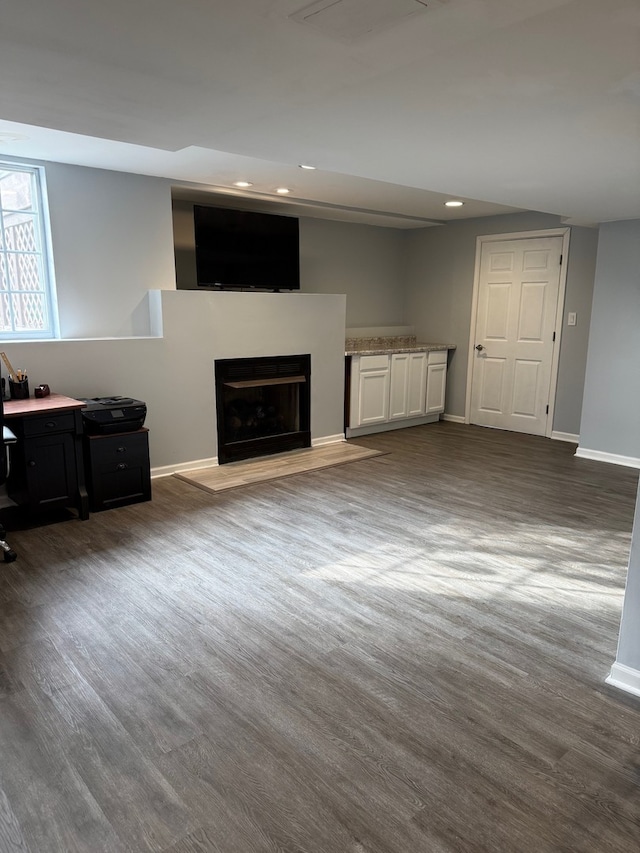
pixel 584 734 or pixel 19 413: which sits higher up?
pixel 19 413

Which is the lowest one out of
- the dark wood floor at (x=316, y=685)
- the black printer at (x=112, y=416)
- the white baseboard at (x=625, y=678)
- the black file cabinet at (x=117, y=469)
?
the dark wood floor at (x=316, y=685)

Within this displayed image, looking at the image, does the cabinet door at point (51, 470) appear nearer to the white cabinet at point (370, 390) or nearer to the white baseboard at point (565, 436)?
the white cabinet at point (370, 390)

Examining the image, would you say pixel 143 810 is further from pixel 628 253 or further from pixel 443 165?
pixel 628 253

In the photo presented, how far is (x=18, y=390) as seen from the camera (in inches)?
152

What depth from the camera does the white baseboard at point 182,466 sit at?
479 centimetres

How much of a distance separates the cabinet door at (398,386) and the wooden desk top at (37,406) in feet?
11.6

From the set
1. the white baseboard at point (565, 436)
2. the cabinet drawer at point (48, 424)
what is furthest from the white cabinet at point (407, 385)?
the cabinet drawer at point (48, 424)

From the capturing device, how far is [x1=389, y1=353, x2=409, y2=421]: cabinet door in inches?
252

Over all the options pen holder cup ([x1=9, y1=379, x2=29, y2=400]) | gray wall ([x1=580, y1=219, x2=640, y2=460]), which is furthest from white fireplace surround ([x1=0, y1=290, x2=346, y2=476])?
gray wall ([x1=580, y1=219, x2=640, y2=460])

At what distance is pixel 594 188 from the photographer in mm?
3537

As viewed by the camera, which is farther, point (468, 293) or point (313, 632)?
point (468, 293)

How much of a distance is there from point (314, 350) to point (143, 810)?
4.47m

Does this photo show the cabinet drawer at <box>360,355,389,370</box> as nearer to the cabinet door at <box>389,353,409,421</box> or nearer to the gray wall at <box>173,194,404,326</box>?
the cabinet door at <box>389,353,409,421</box>

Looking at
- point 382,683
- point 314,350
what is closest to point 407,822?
point 382,683
